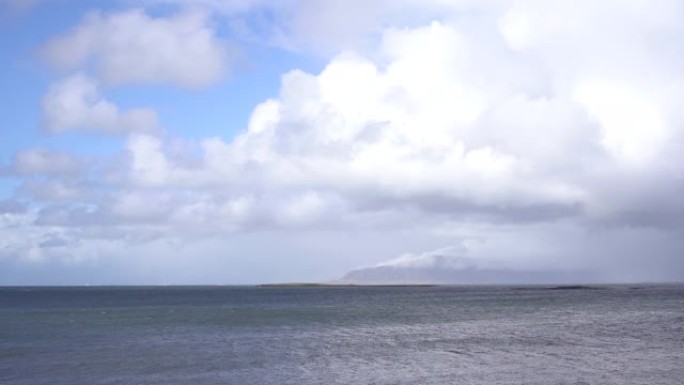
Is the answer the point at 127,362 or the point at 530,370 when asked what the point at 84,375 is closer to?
the point at 127,362

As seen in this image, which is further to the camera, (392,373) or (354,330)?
(354,330)

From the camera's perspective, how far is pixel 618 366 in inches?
1511

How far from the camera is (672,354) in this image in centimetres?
4322

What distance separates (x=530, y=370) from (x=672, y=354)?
12.1m

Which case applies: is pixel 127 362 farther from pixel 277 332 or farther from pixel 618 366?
pixel 618 366

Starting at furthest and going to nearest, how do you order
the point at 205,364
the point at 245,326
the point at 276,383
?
the point at 245,326, the point at 205,364, the point at 276,383

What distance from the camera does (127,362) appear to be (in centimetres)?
4309

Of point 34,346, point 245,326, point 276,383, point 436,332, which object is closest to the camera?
point 276,383

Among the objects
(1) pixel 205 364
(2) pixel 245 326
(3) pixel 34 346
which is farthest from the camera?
(2) pixel 245 326

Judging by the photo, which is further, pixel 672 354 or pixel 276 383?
pixel 672 354

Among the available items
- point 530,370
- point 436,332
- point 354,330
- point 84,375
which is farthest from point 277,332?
point 530,370

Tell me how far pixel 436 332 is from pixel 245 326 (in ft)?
70.9

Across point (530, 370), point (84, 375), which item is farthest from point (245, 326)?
point (530, 370)

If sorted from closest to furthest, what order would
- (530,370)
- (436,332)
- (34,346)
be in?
1. (530,370)
2. (34,346)
3. (436,332)
